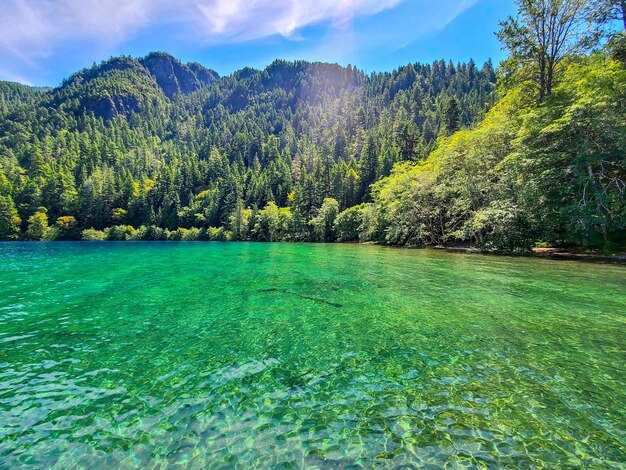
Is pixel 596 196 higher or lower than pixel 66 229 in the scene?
higher

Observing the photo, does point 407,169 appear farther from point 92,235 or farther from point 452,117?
point 92,235

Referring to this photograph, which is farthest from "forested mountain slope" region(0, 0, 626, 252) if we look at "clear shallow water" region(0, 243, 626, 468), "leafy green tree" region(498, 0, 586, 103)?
"clear shallow water" region(0, 243, 626, 468)

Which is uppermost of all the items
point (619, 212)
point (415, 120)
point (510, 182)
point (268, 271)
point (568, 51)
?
point (415, 120)

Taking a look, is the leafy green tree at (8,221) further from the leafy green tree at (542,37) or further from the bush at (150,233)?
the leafy green tree at (542,37)

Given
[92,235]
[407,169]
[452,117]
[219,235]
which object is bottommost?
[92,235]

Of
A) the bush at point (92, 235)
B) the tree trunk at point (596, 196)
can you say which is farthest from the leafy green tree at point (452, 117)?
the bush at point (92, 235)

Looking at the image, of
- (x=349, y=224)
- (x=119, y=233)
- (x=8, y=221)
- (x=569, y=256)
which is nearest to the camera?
(x=569, y=256)

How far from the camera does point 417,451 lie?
4.66 metres

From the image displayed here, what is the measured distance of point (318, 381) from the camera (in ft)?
22.8

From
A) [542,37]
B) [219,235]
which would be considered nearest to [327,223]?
[219,235]

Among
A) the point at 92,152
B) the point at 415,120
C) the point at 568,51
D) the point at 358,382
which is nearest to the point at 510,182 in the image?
the point at 568,51

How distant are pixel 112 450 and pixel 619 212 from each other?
33.1m

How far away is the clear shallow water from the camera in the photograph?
4758 millimetres

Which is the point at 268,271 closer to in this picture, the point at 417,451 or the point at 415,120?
the point at 417,451
